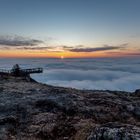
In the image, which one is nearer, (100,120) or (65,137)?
(65,137)

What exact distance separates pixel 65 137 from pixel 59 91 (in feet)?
43.5

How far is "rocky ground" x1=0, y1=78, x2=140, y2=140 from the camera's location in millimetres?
18484

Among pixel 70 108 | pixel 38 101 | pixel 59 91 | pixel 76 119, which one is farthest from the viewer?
pixel 59 91

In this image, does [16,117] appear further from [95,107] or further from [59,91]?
[59,91]

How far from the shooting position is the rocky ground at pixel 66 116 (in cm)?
1848

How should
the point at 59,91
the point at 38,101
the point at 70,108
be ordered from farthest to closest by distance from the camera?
the point at 59,91 < the point at 38,101 < the point at 70,108

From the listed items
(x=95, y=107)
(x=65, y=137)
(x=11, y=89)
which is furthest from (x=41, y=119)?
(x=11, y=89)

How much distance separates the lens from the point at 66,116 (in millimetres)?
24703

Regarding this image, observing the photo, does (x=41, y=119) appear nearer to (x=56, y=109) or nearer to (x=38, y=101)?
(x=56, y=109)

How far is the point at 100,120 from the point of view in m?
A: 24.3

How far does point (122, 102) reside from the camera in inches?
1171

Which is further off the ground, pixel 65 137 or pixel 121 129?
pixel 121 129

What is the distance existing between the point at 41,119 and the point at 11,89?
12.8m

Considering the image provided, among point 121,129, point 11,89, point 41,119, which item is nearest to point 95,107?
point 41,119
